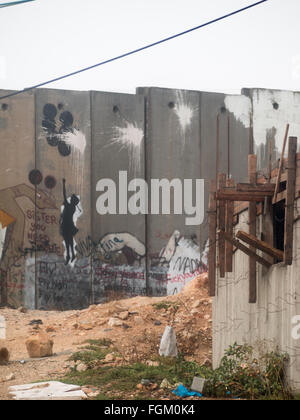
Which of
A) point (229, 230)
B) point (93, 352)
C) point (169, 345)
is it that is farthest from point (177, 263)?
point (229, 230)

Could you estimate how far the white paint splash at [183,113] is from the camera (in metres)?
15.9

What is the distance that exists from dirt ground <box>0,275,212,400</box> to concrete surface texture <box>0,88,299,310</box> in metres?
0.90

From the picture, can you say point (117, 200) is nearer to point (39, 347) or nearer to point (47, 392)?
point (39, 347)

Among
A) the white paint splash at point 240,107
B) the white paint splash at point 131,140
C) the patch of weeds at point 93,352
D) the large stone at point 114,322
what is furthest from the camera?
the white paint splash at point 240,107

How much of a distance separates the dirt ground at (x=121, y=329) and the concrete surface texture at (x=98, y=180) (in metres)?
0.90

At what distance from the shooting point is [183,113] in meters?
15.9

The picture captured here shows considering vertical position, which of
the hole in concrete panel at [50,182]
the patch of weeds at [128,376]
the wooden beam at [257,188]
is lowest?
the patch of weeds at [128,376]

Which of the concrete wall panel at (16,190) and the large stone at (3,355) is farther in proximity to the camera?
the concrete wall panel at (16,190)

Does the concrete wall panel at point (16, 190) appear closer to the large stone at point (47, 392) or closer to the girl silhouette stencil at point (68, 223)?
the girl silhouette stencil at point (68, 223)

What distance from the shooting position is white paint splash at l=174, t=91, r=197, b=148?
15867 millimetres

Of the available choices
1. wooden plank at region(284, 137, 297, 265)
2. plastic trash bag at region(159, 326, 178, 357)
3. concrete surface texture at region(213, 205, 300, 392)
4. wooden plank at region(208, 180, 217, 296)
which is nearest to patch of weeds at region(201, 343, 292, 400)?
concrete surface texture at region(213, 205, 300, 392)

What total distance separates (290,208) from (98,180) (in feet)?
30.1

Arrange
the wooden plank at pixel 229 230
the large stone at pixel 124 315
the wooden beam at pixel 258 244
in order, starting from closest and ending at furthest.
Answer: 1. the wooden beam at pixel 258 244
2. the wooden plank at pixel 229 230
3. the large stone at pixel 124 315

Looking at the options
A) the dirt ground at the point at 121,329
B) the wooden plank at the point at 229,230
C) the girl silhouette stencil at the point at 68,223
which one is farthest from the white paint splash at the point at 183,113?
the wooden plank at the point at 229,230
